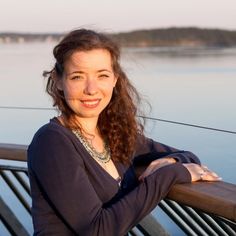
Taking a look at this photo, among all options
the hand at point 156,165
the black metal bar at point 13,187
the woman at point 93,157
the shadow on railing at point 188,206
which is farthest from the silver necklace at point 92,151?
the black metal bar at point 13,187

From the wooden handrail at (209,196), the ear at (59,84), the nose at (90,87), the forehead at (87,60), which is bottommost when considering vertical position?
the wooden handrail at (209,196)

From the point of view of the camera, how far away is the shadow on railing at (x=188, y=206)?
149 cm

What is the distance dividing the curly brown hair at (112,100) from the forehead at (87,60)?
1 cm

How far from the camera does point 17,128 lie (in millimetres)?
8766

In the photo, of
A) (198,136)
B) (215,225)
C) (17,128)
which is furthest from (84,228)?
(17,128)

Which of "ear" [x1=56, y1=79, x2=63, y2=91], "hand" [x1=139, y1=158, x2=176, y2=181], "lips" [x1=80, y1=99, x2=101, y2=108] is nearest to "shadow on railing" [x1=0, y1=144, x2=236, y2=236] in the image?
"hand" [x1=139, y1=158, x2=176, y2=181]

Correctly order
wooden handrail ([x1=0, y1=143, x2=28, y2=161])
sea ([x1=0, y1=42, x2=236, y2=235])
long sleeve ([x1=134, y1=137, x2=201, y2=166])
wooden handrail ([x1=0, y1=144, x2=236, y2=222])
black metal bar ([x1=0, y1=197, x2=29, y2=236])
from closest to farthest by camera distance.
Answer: wooden handrail ([x1=0, y1=144, x2=236, y2=222]) → long sleeve ([x1=134, y1=137, x2=201, y2=166]) → wooden handrail ([x1=0, y1=143, x2=28, y2=161]) → black metal bar ([x1=0, y1=197, x2=29, y2=236]) → sea ([x1=0, y1=42, x2=236, y2=235])

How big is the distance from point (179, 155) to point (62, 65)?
445mm

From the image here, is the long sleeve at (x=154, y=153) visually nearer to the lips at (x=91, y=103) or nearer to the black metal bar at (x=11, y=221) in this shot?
the lips at (x=91, y=103)

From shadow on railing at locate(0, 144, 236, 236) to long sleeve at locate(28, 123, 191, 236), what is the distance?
0.06 meters

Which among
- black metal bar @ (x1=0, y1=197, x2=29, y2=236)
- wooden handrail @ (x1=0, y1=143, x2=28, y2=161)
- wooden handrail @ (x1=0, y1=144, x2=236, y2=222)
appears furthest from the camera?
black metal bar @ (x1=0, y1=197, x2=29, y2=236)

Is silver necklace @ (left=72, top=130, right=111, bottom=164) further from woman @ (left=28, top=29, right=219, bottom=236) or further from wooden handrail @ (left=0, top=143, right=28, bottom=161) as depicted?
wooden handrail @ (left=0, top=143, right=28, bottom=161)

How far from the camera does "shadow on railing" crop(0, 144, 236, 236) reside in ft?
4.89

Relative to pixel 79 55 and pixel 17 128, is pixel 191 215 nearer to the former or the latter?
pixel 79 55
